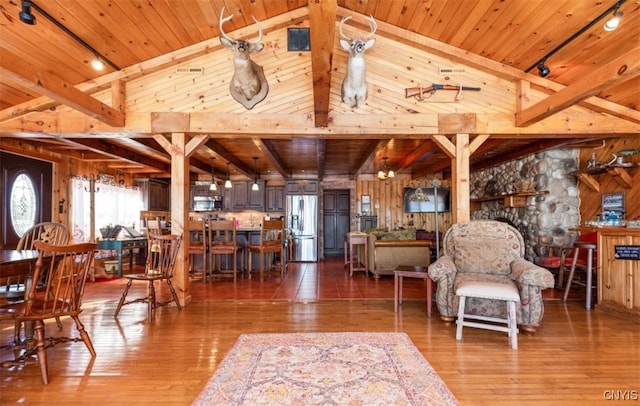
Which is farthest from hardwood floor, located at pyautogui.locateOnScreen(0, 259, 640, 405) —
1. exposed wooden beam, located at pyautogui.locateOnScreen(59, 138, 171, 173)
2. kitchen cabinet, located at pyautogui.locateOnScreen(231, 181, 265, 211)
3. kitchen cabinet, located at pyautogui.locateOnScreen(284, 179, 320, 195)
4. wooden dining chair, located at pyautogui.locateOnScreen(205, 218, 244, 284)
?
kitchen cabinet, located at pyautogui.locateOnScreen(231, 181, 265, 211)

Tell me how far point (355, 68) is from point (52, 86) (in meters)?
2.73

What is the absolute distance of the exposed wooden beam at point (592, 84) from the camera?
258 cm

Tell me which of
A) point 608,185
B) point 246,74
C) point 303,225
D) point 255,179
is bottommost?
point 303,225

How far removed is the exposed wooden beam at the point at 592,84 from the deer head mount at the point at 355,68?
193 centimetres

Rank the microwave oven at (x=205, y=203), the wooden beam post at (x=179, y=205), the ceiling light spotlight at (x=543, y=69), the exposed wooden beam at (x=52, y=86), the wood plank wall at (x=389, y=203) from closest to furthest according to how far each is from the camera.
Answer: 1. the exposed wooden beam at (x=52, y=86)
2. the ceiling light spotlight at (x=543, y=69)
3. the wooden beam post at (x=179, y=205)
4. the microwave oven at (x=205, y=203)
5. the wood plank wall at (x=389, y=203)

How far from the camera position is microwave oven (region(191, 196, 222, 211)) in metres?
9.45

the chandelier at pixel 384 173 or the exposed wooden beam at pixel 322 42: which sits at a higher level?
the exposed wooden beam at pixel 322 42

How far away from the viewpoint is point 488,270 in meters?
3.60

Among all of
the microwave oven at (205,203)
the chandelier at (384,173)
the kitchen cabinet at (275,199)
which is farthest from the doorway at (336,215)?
the microwave oven at (205,203)

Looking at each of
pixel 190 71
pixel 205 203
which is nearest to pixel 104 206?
pixel 205 203

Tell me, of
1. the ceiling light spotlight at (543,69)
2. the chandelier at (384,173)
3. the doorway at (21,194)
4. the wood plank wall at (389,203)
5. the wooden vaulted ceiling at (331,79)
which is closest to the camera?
the wooden vaulted ceiling at (331,79)

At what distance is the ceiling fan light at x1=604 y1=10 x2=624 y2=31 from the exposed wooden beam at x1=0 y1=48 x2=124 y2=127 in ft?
14.9

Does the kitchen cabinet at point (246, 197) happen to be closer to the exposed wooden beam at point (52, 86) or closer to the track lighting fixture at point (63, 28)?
the exposed wooden beam at point (52, 86)

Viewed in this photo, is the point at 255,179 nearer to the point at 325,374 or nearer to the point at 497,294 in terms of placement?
the point at 497,294
